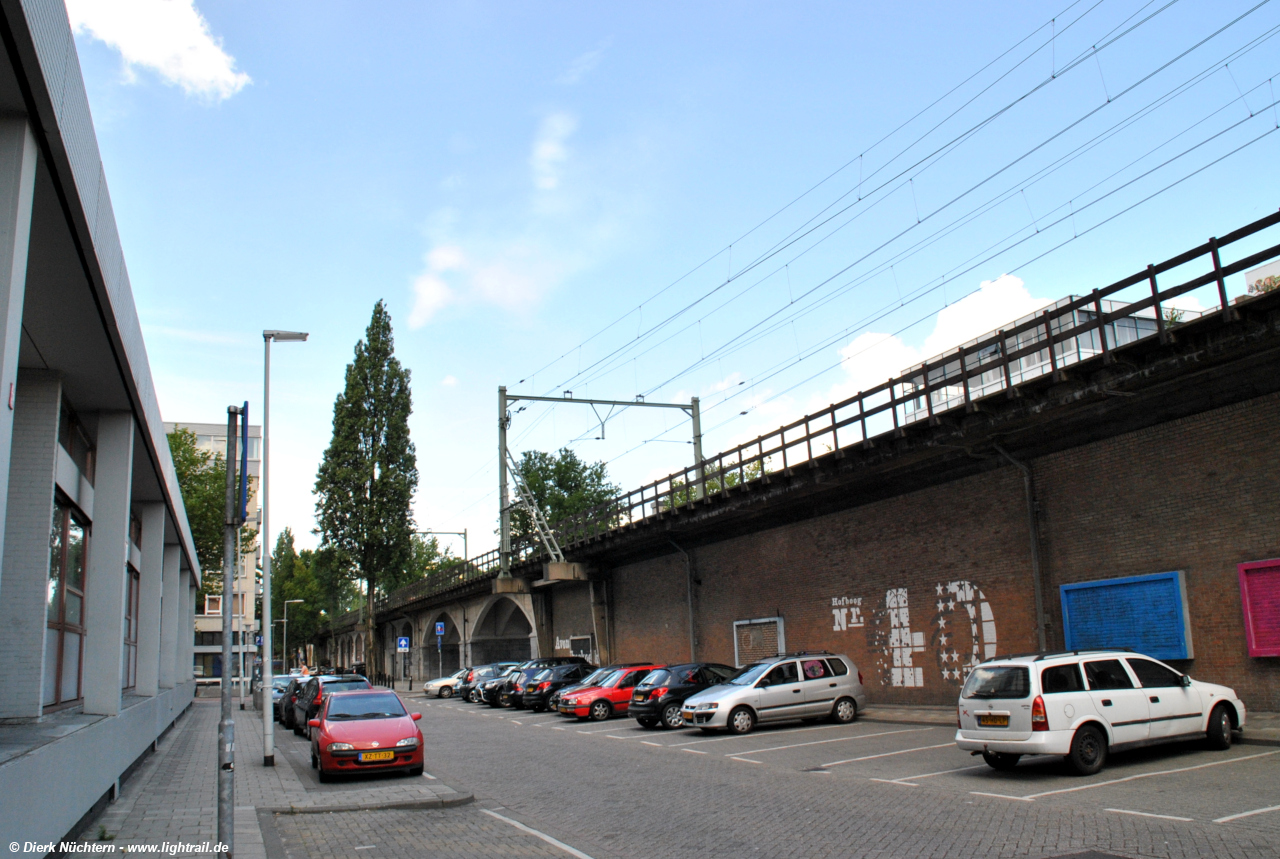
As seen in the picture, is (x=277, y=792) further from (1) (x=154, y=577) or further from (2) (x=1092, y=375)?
(2) (x=1092, y=375)

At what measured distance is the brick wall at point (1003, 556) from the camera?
51.5 feet

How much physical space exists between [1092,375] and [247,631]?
6992 cm

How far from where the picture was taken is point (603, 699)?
2697cm

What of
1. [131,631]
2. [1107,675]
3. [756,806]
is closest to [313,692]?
[131,631]

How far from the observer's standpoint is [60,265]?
861cm

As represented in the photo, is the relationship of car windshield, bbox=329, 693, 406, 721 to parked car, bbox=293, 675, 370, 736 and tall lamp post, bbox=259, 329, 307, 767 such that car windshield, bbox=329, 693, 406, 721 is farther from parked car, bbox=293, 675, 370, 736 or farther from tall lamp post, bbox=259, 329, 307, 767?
parked car, bbox=293, 675, 370, 736

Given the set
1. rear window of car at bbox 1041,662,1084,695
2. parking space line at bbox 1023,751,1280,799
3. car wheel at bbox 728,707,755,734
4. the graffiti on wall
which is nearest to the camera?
parking space line at bbox 1023,751,1280,799

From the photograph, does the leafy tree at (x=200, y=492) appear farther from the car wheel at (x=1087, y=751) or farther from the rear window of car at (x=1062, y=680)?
the car wheel at (x=1087, y=751)

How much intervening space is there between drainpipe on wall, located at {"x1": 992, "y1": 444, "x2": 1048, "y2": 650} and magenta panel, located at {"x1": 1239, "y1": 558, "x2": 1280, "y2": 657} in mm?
3997

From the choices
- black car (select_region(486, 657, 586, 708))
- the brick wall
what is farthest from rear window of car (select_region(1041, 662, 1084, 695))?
black car (select_region(486, 657, 586, 708))

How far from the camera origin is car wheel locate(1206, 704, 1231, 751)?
1309cm

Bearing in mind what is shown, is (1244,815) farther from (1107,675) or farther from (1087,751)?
(1107,675)

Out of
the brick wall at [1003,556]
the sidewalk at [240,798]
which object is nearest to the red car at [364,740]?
the sidewalk at [240,798]

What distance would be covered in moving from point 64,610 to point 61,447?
266 cm
